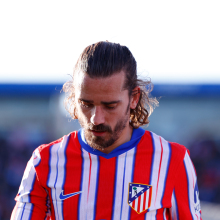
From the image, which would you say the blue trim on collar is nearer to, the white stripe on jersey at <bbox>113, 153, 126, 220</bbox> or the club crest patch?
the white stripe on jersey at <bbox>113, 153, 126, 220</bbox>

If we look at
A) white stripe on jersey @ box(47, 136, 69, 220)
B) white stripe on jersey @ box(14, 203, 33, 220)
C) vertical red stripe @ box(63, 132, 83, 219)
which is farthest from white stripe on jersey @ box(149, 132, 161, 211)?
white stripe on jersey @ box(14, 203, 33, 220)

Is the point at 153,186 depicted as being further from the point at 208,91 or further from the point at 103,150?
the point at 208,91

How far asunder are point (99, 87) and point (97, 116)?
0.17 m

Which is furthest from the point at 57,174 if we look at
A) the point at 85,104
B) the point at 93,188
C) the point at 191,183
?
the point at 191,183

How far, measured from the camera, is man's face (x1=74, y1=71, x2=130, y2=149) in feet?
6.11

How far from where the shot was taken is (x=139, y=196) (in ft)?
6.33

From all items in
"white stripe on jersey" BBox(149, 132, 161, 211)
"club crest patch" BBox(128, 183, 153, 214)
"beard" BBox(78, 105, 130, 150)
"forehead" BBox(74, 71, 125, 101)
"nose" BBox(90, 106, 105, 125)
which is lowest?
"club crest patch" BBox(128, 183, 153, 214)

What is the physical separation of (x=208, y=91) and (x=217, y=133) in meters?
1.16

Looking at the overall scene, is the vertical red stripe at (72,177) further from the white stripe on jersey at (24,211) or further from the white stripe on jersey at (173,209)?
the white stripe on jersey at (173,209)

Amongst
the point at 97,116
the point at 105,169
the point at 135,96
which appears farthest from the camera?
Answer: the point at 135,96

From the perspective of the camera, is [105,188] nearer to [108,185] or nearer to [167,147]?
[108,185]

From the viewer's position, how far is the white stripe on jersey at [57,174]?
1918 millimetres

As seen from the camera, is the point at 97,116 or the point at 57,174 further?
the point at 57,174

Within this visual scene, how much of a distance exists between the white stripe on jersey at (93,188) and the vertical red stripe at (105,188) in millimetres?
24
